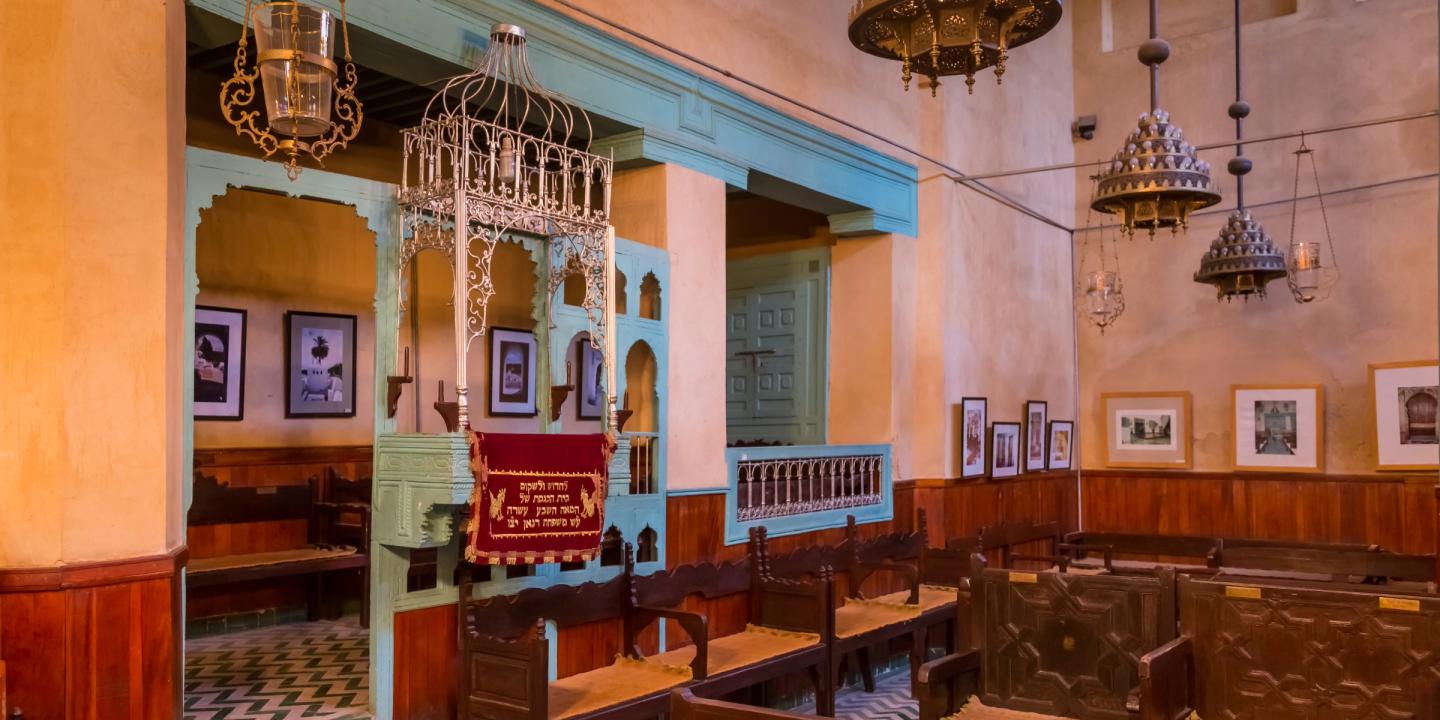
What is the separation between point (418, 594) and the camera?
601cm

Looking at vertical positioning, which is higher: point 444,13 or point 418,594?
point 444,13

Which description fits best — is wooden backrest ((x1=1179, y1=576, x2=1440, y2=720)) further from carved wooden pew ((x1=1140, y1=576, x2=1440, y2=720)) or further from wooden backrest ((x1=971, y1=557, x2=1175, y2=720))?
wooden backrest ((x1=971, y1=557, x2=1175, y2=720))

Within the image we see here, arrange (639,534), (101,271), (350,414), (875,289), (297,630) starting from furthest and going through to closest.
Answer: (875,289), (350,414), (297,630), (639,534), (101,271)

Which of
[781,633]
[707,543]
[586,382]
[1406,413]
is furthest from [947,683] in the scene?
[1406,413]

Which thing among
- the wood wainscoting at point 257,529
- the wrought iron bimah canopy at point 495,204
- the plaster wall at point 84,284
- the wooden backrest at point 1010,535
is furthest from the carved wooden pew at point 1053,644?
the wood wainscoting at point 257,529

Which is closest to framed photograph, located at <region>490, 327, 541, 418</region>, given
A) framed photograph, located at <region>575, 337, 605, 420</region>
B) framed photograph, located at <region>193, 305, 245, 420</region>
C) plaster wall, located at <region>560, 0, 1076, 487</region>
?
framed photograph, located at <region>575, 337, 605, 420</region>

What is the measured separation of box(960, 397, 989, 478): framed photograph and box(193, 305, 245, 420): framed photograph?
655 centimetres

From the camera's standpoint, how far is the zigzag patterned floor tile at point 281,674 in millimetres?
6309

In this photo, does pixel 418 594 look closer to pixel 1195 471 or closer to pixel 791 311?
pixel 791 311

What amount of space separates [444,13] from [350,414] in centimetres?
466

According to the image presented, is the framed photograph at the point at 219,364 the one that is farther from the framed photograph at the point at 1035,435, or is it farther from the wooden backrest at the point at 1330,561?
the wooden backrest at the point at 1330,561

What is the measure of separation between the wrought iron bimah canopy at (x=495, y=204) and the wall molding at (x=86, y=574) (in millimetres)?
1633

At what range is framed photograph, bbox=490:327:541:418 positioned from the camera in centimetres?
1087

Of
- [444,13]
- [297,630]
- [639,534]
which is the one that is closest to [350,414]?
[297,630]
